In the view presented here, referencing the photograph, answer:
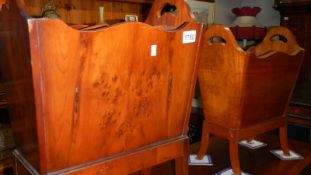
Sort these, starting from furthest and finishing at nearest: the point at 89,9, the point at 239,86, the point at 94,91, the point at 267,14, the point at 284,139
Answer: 1. the point at 267,14
2. the point at 89,9
3. the point at 284,139
4. the point at 239,86
5. the point at 94,91

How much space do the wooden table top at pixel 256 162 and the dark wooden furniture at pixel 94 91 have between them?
1.96 ft

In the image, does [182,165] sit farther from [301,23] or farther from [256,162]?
[301,23]

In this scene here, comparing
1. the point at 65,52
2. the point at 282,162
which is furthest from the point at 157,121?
the point at 282,162

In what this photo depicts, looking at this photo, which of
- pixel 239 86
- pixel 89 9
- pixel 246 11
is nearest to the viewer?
pixel 239 86

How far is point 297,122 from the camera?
7.18ft

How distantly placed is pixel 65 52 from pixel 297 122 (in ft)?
6.51

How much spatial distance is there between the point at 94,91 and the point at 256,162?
121 cm

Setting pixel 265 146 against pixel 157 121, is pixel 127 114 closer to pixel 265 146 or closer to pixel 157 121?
pixel 157 121

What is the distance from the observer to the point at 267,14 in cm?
361

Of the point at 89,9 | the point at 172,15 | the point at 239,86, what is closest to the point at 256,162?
the point at 239,86

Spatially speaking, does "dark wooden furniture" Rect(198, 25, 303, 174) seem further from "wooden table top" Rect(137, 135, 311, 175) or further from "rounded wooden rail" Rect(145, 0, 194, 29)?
"rounded wooden rail" Rect(145, 0, 194, 29)

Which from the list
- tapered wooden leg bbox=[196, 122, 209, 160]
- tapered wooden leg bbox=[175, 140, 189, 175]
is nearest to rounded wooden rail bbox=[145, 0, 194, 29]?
tapered wooden leg bbox=[175, 140, 189, 175]

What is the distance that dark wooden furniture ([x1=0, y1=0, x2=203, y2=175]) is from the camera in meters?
0.67

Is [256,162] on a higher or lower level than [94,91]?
lower
